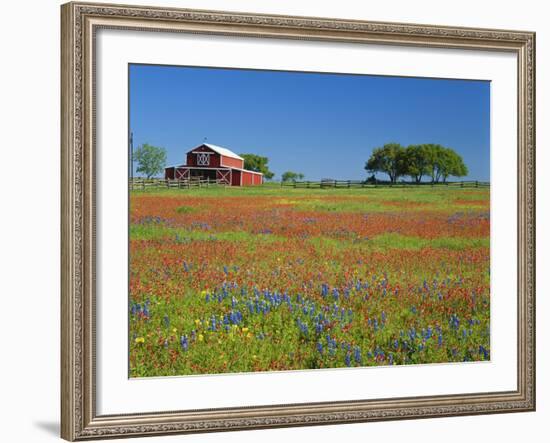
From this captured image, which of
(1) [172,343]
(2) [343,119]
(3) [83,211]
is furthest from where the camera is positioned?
(2) [343,119]

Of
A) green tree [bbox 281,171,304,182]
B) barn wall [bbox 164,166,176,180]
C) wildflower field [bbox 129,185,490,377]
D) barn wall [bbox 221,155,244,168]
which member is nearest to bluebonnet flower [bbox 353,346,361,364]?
wildflower field [bbox 129,185,490,377]

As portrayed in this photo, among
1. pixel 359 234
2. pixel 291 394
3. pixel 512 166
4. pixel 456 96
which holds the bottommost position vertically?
pixel 291 394

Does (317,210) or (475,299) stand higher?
(317,210)

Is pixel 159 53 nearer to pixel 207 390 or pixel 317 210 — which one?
pixel 317 210

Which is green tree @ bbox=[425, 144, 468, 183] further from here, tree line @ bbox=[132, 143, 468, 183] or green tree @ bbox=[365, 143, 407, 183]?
green tree @ bbox=[365, 143, 407, 183]

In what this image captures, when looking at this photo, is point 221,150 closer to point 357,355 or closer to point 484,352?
point 357,355

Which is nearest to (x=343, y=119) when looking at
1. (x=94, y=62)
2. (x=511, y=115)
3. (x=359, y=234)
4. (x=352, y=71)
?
(x=352, y=71)
